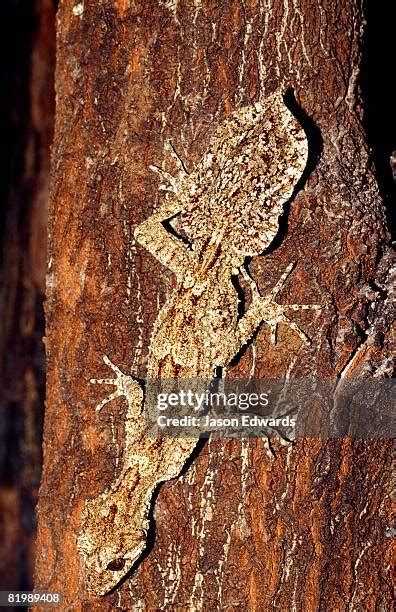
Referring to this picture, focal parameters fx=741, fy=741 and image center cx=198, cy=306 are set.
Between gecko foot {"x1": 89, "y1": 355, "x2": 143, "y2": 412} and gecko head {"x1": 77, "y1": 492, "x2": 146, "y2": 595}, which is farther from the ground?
gecko foot {"x1": 89, "y1": 355, "x2": 143, "y2": 412}

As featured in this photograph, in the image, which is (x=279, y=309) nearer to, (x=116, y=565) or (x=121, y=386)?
(x=121, y=386)

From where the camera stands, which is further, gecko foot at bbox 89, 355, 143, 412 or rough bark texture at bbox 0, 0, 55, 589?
rough bark texture at bbox 0, 0, 55, 589

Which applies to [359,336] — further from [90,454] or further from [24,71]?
[24,71]

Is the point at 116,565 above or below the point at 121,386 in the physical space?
below

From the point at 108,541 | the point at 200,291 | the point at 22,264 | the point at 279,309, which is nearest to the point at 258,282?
the point at 279,309

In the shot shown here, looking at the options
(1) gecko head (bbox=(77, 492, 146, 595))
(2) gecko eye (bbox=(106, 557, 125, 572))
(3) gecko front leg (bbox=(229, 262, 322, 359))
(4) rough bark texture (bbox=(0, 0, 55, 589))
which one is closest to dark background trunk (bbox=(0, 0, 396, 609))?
(4) rough bark texture (bbox=(0, 0, 55, 589))

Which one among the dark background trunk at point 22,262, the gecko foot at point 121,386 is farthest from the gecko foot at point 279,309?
the dark background trunk at point 22,262

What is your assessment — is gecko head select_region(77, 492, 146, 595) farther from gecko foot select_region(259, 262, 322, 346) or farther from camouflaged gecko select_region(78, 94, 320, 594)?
gecko foot select_region(259, 262, 322, 346)

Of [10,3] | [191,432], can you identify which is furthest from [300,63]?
[10,3]
